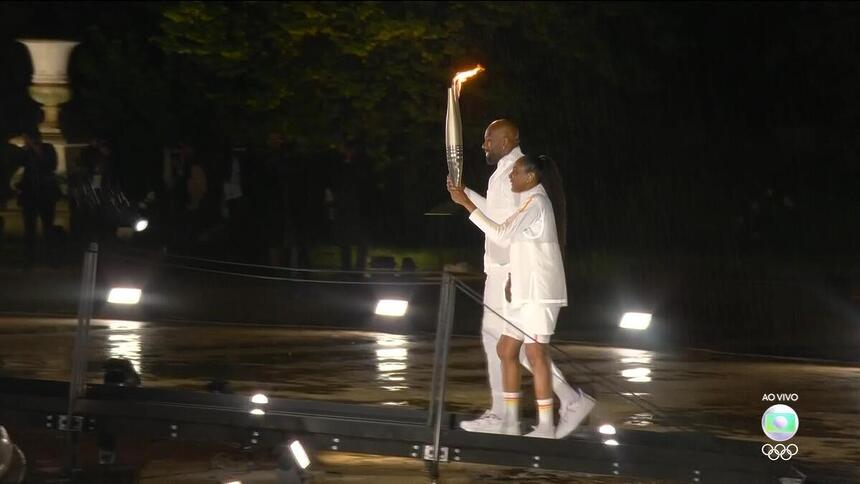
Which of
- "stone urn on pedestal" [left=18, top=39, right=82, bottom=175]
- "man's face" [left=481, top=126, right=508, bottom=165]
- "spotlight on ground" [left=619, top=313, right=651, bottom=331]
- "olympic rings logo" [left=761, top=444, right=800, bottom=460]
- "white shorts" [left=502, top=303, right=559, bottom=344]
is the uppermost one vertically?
"stone urn on pedestal" [left=18, top=39, right=82, bottom=175]

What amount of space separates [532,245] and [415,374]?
4922mm

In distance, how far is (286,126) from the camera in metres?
26.7

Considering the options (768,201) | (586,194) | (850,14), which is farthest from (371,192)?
(768,201)

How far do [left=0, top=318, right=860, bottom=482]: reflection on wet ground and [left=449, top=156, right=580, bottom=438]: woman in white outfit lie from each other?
64 cm

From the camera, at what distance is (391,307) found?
720 inches

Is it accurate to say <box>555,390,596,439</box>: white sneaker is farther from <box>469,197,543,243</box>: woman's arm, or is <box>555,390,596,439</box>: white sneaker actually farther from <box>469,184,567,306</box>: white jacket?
<box>469,197,543,243</box>: woman's arm

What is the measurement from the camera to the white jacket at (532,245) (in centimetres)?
1024

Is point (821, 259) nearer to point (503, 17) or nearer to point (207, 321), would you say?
point (503, 17)

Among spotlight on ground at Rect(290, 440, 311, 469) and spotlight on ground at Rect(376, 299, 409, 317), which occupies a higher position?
spotlight on ground at Rect(376, 299, 409, 317)

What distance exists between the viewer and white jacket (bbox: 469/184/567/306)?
1024 cm

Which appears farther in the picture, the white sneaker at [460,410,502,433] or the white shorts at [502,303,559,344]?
the white sneaker at [460,410,502,433]

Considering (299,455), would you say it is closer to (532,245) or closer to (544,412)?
(544,412)

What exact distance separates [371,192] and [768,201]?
47.0 ft

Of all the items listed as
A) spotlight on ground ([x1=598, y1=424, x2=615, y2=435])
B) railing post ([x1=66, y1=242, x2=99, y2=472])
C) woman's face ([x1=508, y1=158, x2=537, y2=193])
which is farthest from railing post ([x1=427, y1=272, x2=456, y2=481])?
railing post ([x1=66, y1=242, x2=99, y2=472])
